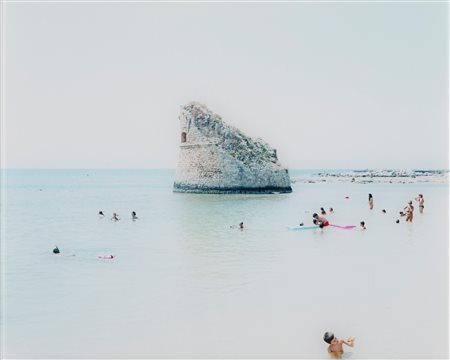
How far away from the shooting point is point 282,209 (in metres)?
30.8

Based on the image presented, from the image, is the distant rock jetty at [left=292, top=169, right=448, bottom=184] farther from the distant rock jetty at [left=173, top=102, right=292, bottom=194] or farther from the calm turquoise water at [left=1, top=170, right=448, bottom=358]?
the calm turquoise water at [left=1, top=170, right=448, bottom=358]

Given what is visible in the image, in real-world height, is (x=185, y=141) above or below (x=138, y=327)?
above

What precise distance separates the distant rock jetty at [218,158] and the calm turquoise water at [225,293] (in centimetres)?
1860

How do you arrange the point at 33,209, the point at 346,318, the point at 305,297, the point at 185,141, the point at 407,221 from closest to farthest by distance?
1. the point at 346,318
2. the point at 305,297
3. the point at 407,221
4. the point at 33,209
5. the point at 185,141

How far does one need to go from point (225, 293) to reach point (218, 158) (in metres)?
29.0

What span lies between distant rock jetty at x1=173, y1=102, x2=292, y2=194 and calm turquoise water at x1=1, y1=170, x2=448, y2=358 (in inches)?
732

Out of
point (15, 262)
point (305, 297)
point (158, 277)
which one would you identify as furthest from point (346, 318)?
point (15, 262)

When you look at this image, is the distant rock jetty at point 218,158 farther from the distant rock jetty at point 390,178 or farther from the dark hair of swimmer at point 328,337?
the distant rock jetty at point 390,178

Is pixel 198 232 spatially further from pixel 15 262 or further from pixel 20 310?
pixel 20 310

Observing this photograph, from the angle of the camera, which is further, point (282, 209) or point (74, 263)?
point (282, 209)

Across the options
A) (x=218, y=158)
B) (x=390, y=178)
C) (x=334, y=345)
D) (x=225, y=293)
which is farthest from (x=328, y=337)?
(x=390, y=178)

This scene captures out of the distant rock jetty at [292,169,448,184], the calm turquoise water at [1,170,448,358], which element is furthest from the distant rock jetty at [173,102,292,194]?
the distant rock jetty at [292,169,448,184]

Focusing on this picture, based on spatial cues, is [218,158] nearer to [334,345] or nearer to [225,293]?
[225,293]

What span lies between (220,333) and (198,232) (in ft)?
39.8
